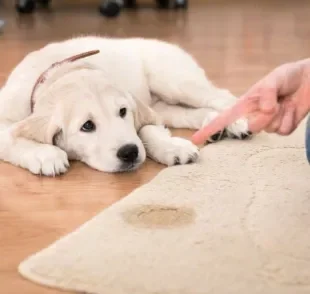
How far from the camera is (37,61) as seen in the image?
2039 millimetres

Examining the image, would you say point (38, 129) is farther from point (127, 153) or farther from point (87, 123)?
point (127, 153)

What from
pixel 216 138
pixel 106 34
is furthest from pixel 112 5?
pixel 216 138

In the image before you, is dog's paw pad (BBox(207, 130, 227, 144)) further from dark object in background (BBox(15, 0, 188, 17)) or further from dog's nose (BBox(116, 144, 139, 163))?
dark object in background (BBox(15, 0, 188, 17))

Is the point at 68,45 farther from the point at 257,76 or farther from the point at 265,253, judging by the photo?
the point at 265,253

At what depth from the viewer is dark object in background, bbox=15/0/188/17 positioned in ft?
13.5

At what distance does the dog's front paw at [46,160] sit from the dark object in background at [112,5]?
2.47 m

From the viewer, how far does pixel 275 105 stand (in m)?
1.18

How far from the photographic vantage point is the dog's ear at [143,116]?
189 cm

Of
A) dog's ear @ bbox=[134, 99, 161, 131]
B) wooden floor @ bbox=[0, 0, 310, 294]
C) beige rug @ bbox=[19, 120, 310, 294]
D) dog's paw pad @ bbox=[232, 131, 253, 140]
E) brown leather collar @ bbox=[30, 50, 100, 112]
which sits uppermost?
brown leather collar @ bbox=[30, 50, 100, 112]

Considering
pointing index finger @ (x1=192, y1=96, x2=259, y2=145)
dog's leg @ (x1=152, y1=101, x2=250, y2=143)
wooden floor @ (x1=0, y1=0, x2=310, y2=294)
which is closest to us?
pointing index finger @ (x1=192, y1=96, x2=259, y2=145)

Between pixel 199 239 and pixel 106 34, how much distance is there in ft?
7.86

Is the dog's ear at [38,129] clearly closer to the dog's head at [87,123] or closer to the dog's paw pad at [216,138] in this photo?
the dog's head at [87,123]

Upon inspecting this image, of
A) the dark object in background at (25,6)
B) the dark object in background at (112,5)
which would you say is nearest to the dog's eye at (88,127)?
the dark object in background at (112,5)

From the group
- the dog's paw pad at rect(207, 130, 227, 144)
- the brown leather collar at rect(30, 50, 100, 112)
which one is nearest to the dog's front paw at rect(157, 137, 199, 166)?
the dog's paw pad at rect(207, 130, 227, 144)
